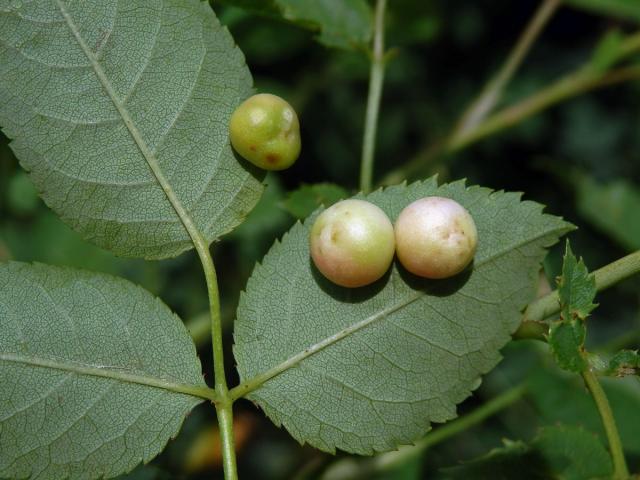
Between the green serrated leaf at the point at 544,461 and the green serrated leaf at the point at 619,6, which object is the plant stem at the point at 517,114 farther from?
the green serrated leaf at the point at 544,461

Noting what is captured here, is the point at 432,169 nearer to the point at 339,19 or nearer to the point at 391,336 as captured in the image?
the point at 339,19

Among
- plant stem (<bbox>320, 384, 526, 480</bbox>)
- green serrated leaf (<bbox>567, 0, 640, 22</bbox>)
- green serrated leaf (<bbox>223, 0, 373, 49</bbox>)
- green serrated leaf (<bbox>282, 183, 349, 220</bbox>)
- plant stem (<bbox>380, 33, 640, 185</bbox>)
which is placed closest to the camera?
green serrated leaf (<bbox>282, 183, 349, 220</bbox>)

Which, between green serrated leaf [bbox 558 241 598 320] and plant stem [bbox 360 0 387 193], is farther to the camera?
plant stem [bbox 360 0 387 193]

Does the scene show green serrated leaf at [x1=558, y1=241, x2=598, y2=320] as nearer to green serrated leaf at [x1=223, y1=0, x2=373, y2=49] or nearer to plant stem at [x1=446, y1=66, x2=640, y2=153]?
green serrated leaf at [x1=223, y1=0, x2=373, y2=49]

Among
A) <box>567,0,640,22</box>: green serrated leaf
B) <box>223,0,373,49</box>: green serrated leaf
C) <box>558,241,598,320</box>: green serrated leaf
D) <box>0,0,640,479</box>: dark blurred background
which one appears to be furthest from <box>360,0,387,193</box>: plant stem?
<box>567,0,640,22</box>: green serrated leaf

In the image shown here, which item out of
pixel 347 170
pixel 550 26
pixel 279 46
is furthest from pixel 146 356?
pixel 550 26
